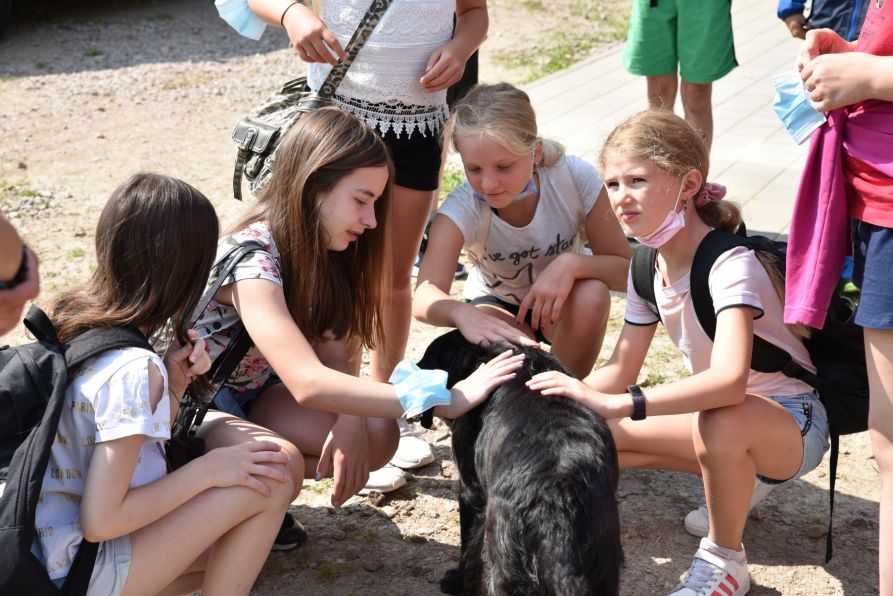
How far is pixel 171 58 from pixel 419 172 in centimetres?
665

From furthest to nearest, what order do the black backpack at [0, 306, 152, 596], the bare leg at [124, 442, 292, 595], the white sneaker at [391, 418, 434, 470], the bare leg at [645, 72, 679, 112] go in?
1. the bare leg at [645, 72, 679, 112]
2. the white sneaker at [391, 418, 434, 470]
3. the bare leg at [124, 442, 292, 595]
4. the black backpack at [0, 306, 152, 596]

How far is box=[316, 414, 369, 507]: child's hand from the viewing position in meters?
2.82

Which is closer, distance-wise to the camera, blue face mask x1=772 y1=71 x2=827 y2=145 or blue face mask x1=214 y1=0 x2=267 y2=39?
blue face mask x1=772 y1=71 x2=827 y2=145

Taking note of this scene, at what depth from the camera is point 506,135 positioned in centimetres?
312

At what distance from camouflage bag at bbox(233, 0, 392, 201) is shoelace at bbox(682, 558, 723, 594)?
A: 1.75 m

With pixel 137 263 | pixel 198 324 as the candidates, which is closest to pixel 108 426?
pixel 137 263

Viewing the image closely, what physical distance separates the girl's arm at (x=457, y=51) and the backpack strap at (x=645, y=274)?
0.90 meters

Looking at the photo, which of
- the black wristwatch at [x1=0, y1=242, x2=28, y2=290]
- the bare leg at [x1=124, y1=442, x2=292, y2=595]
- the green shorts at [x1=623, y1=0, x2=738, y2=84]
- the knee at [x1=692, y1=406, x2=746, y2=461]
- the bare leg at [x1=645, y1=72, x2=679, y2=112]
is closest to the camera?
the black wristwatch at [x1=0, y1=242, x2=28, y2=290]

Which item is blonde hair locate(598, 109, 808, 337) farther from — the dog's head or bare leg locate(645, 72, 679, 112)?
bare leg locate(645, 72, 679, 112)

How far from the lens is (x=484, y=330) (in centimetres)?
287

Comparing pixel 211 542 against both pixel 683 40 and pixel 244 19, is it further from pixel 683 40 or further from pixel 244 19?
pixel 683 40

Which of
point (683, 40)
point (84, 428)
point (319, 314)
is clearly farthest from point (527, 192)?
point (683, 40)

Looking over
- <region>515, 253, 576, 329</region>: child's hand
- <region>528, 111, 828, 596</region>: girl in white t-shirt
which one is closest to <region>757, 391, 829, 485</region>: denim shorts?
<region>528, 111, 828, 596</region>: girl in white t-shirt

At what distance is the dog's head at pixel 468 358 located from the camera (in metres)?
2.61
